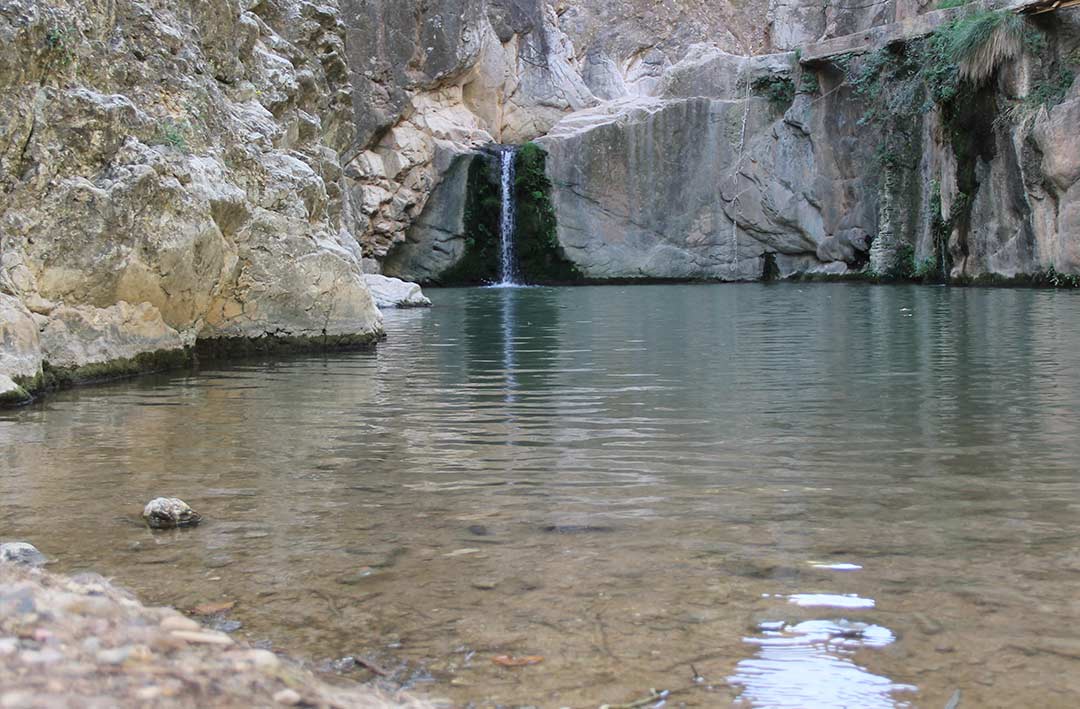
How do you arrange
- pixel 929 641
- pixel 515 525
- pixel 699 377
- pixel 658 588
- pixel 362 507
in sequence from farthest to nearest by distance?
pixel 699 377 < pixel 362 507 < pixel 515 525 < pixel 658 588 < pixel 929 641

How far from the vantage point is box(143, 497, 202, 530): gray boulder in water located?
412 cm

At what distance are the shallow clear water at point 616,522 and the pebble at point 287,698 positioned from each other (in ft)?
1.66

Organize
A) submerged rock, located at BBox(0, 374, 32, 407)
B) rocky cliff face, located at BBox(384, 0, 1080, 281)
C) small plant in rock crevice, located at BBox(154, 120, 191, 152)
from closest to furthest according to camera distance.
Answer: submerged rock, located at BBox(0, 374, 32, 407)
small plant in rock crevice, located at BBox(154, 120, 191, 152)
rocky cliff face, located at BBox(384, 0, 1080, 281)

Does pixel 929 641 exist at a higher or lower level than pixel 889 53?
lower

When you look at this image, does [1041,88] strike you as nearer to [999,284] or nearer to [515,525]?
[999,284]

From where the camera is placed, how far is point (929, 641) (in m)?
2.88

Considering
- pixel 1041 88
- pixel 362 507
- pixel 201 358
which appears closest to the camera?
pixel 362 507

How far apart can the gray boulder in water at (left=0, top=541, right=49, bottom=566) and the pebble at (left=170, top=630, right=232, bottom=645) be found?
1241mm

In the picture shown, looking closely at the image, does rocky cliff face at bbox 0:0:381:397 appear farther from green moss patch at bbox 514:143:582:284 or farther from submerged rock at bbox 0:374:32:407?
green moss patch at bbox 514:143:582:284

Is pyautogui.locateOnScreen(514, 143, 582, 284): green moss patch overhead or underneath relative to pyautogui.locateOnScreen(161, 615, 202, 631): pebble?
overhead

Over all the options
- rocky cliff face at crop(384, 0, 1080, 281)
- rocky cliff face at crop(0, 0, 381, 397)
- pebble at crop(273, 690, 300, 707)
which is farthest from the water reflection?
rocky cliff face at crop(384, 0, 1080, 281)

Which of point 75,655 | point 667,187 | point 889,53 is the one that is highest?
point 889,53

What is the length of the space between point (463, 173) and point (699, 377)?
24821 mm

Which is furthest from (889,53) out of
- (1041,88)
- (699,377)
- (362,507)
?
(362,507)
